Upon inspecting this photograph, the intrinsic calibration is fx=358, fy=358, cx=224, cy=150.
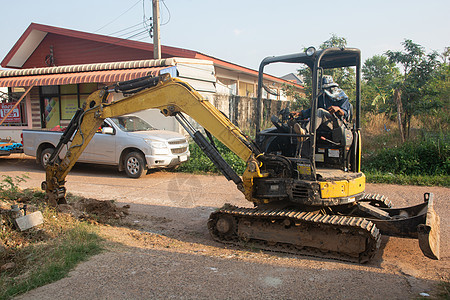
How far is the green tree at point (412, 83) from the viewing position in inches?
468

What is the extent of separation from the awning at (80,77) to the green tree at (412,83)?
8.39 m

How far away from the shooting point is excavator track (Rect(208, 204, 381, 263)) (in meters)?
4.76

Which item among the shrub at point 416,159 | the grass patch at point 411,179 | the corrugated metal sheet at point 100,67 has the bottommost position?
the grass patch at point 411,179

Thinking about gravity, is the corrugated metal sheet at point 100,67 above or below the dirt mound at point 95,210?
above

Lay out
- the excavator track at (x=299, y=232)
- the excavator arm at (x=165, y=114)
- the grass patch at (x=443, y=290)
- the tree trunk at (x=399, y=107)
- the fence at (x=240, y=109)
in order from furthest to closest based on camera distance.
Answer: the fence at (x=240, y=109) → the tree trunk at (x=399, y=107) → the excavator arm at (x=165, y=114) → the excavator track at (x=299, y=232) → the grass patch at (x=443, y=290)

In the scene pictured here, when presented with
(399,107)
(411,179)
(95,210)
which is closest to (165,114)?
(95,210)

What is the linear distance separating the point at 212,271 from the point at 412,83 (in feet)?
35.4

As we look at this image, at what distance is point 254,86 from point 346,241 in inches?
787

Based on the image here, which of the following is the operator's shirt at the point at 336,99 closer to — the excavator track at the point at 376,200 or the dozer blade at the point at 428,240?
the excavator track at the point at 376,200

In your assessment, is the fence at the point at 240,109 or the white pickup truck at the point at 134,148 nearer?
the white pickup truck at the point at 134,148

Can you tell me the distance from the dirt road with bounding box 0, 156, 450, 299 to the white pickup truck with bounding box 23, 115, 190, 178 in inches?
156

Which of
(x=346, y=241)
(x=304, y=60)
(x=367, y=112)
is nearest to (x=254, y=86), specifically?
(x=367, y=112)

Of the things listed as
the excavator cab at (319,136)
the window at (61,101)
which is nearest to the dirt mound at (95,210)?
the excavator cab at (319,136)

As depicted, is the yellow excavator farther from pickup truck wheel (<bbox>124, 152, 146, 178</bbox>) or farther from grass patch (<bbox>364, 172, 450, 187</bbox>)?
pickup truck wheel (<bbox>124, 152, 146, 178</bbox>)
